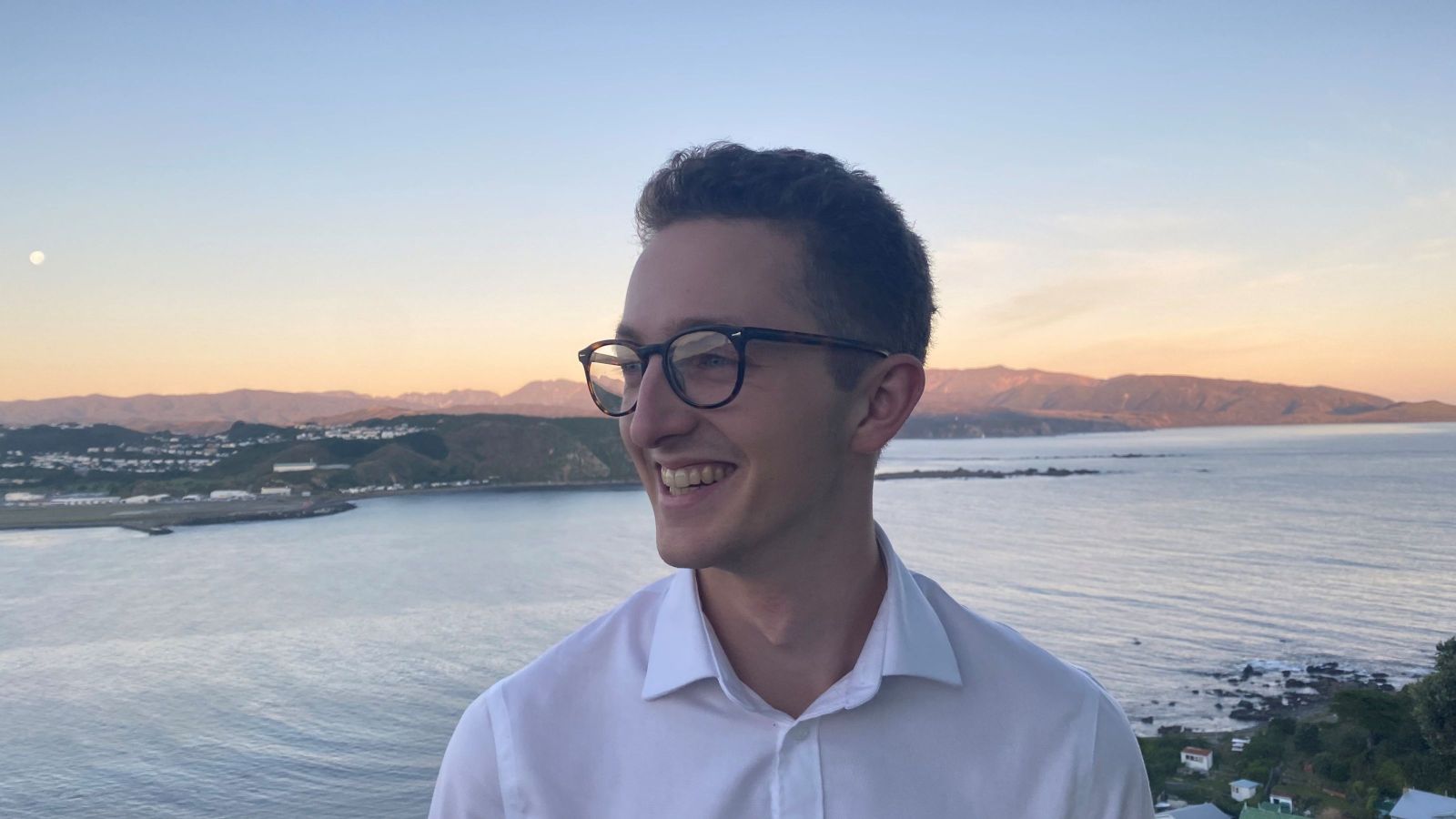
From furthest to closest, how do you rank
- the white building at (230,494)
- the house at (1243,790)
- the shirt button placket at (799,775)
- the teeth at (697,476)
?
the white building at (230,494), the house at (1243,790), the teeth at (697,476), the shirt button placket at (799,775)

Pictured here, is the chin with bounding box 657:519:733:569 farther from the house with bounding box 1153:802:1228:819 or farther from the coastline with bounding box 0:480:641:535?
the coastline with bounding box 0:480:641:535

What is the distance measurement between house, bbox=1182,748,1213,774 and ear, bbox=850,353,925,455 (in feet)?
54.6

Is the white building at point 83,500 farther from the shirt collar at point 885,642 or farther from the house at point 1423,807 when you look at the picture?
the shirt collar at point 885,642

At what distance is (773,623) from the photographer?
1152 mm

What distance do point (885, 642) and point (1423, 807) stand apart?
15297mm

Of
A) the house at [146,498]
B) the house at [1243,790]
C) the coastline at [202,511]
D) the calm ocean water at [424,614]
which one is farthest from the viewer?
the house at [146,498]

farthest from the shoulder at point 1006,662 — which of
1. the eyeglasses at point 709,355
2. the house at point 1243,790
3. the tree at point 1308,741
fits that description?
the tree at point 1308,741

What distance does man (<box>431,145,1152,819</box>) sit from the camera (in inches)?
40.6

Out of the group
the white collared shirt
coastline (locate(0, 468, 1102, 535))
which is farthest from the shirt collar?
coastline (locate(0, 468, 1102, 535))

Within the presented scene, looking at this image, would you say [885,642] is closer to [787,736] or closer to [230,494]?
[787,736]

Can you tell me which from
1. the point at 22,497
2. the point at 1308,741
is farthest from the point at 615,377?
the point at 22,497

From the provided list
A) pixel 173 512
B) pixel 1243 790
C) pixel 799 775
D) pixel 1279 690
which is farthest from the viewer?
pixel 173 512

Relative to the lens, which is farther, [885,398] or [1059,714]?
[885,398]

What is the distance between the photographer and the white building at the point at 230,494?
59.8 meters
